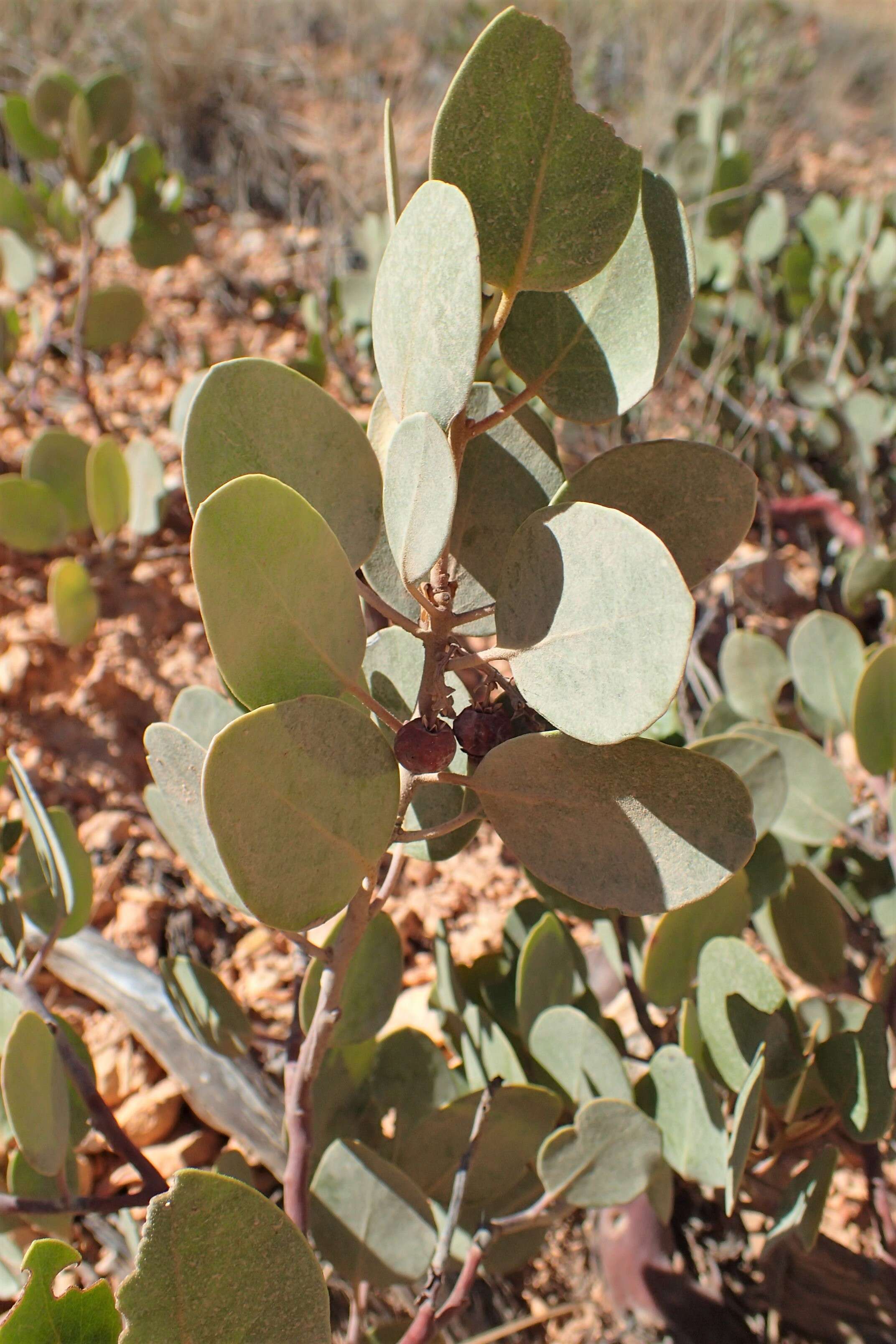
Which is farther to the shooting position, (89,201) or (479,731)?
(89,201)

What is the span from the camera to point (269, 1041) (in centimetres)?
85

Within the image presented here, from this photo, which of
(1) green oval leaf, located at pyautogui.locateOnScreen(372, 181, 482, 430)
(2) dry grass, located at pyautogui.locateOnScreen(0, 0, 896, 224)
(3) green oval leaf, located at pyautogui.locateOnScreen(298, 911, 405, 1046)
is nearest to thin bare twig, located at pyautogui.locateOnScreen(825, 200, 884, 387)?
(2) dry grass, located at pyautogui.locateOnScreen(0, 0, 896, 224)

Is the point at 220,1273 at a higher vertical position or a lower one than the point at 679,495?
lower

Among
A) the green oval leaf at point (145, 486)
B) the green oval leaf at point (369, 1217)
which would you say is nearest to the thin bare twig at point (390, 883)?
the green oval leaf at point (369, 1217)

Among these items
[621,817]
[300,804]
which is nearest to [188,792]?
[300,804]

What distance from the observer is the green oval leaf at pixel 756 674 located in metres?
1.04

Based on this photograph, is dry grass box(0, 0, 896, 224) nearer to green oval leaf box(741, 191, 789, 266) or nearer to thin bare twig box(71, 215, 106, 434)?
green oval leaf box(741, 191, 789, 266)

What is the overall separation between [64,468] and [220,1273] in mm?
1471

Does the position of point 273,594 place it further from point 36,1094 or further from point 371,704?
point 36,1094

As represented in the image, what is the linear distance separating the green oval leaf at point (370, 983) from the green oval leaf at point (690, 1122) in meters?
0.20

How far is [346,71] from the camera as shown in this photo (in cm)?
→ 462

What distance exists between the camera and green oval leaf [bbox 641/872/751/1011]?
719mm

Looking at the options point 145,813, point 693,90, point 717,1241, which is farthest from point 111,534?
point 693,90

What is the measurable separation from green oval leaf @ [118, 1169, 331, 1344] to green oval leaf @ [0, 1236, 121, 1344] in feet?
0.09
